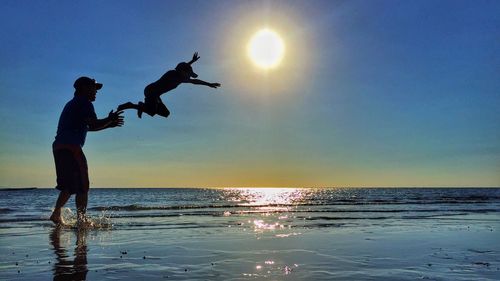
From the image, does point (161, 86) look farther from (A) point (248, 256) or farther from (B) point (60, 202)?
(B) point (60, 202)

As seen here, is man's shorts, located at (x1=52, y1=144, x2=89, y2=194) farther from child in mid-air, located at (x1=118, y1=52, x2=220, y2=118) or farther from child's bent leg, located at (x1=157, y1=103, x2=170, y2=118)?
child's bent leg, located at (x1=157, y1=103, x2=170, y2=118)

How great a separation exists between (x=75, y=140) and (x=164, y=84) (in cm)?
235

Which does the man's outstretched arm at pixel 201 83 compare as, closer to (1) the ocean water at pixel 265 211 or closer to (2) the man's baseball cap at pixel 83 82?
(2) the man's baseball cap at pixel 83 82

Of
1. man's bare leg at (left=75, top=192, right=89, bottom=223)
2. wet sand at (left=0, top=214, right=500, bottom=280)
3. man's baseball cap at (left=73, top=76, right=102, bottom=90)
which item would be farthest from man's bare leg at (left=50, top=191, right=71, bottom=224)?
man's baseball cap at (left=73, top=76, right=102, bottom=90)

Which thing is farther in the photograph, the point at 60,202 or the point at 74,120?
the point at 60,202

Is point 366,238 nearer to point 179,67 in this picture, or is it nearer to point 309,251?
point 309,251

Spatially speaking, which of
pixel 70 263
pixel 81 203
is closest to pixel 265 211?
pixel 81 203

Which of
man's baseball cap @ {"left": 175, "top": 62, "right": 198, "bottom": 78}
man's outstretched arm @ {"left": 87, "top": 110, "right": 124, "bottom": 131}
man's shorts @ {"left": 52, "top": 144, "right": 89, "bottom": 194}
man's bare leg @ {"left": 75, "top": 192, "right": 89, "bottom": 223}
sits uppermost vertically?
man's baseball cap @ {"left": 175, "top": 62, "right": 198, "bottom": 78}

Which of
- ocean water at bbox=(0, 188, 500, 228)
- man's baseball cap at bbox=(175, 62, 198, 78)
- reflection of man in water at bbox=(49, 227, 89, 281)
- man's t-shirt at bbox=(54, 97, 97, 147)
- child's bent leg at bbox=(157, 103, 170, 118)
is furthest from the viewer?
ocean water at bbox=(0, 188, 500, 228)

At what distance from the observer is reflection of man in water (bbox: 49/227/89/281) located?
4.90m

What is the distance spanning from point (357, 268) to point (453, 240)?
4.14 metres

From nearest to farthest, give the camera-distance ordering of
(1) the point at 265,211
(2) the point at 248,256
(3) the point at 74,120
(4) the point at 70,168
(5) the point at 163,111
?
1. (2) the point at 248,256
2. (5) the point at 163,111
3. (3) the point at 74,120
4. (4) the point at 70,168
5. (1) the point at 265,211

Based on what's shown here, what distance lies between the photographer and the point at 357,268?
544 centimetres

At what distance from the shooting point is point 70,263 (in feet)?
18.7
